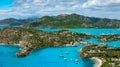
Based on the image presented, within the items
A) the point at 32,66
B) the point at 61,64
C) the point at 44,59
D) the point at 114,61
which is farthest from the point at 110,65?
the point at 44,59

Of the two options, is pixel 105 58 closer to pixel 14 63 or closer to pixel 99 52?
pixel 99 52

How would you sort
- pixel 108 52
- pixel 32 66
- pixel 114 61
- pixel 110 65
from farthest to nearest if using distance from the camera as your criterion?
pixel 108 52, pixel 32 66, pixel 114 61, pixel 110 65

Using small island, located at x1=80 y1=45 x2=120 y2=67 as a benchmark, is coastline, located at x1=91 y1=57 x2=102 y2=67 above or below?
below

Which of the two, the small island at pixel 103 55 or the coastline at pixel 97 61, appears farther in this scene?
the coastline at pixel 97 61

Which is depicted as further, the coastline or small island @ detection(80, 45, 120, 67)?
the coastline

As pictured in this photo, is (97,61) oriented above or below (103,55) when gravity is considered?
below

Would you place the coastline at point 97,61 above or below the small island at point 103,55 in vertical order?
below

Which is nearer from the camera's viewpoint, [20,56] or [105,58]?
[105,58]

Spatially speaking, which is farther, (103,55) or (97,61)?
(103,55)
